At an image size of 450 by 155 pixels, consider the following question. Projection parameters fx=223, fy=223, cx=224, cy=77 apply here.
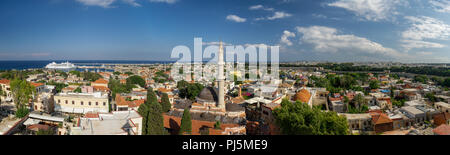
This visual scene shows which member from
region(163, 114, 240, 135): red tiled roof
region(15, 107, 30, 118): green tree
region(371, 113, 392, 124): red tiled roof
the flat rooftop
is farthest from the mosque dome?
region(15, 107, 30, 118): green tree

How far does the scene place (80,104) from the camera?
13.4 meters

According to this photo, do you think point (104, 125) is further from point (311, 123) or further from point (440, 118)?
point (440, 118)

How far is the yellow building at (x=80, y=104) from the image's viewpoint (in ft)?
44.0

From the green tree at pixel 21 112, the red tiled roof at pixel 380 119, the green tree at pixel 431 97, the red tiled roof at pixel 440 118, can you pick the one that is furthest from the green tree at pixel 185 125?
the green tree at pixel 431 97

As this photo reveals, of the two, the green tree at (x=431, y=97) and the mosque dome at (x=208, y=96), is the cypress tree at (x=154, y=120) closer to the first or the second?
the mosque dome at (x=208, y=96)

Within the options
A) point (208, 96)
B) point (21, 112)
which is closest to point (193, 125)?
point (208, 96)

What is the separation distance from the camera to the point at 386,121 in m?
13.0

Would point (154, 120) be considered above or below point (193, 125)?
above

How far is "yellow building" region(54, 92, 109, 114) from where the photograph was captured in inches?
527

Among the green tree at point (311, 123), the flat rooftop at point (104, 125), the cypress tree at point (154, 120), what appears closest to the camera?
the flat rooftop at point (104, 125)

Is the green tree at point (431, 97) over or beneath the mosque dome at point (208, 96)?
beneath

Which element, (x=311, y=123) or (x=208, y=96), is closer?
(x=311, y=123)
